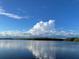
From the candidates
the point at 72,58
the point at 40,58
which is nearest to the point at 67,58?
the point at 72,58

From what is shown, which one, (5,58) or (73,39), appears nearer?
(5,58)

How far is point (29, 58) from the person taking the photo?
18.7 metres

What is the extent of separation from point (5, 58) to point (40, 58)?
4.21 meters

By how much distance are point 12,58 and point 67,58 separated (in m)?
7.02

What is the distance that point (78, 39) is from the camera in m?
93.2

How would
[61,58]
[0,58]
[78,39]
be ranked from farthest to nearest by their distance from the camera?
[78,39] → [61,58] → [0,58]

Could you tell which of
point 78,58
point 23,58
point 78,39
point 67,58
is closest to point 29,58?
point 23,58

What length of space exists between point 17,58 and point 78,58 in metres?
7.93

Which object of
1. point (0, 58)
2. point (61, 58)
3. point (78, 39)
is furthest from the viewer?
point (78, 39)

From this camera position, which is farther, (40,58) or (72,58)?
(72,58)

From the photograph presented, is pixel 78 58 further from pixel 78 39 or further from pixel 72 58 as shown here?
pixel 78 39

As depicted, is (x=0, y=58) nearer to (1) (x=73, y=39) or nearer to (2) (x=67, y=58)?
(2) (x=67, y=58)

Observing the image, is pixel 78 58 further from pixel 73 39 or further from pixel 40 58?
pixel 73 39

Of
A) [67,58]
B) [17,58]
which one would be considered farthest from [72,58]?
Result: [17,58]
